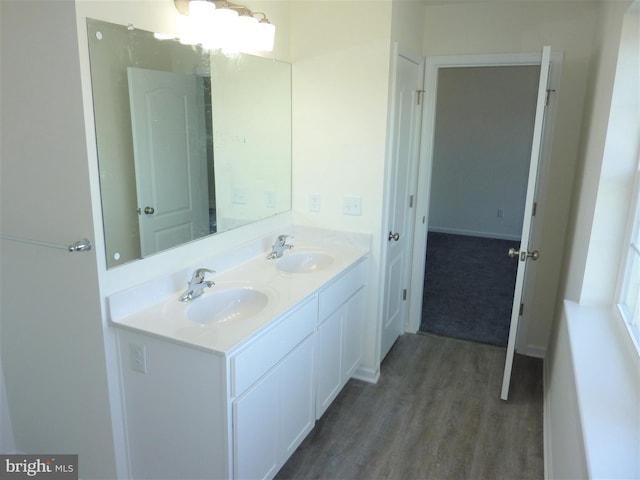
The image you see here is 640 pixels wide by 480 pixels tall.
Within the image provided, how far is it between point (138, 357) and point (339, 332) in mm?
1086

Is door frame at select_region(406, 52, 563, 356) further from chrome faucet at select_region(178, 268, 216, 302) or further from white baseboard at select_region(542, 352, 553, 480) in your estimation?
chrome faucet at select_region(178, 268, 216, 302)

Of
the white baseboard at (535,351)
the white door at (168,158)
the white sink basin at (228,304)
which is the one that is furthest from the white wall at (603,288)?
the white door at (168,158)

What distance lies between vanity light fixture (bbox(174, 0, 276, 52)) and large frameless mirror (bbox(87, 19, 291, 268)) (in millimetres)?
60

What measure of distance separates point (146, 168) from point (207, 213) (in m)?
0.43

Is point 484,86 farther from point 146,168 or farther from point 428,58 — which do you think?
point 146,168

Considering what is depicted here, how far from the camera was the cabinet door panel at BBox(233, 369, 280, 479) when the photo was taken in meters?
1.72

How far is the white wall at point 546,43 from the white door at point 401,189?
319 millimetres

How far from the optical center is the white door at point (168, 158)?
1.86 meters

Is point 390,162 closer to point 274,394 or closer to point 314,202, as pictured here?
point 314,202

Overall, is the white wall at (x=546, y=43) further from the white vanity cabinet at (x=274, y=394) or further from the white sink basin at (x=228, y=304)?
the white sink basin at (x=228, y=304)

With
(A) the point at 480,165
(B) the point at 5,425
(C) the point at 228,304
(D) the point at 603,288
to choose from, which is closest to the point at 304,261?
(C) the point at 228,304

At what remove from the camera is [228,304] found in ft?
7.02

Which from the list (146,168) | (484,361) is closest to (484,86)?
(484,361)

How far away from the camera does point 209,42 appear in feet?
6.84
